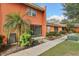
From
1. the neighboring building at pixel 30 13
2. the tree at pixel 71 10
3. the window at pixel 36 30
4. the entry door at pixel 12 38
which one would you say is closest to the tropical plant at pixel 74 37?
the tree at pixel 71 10

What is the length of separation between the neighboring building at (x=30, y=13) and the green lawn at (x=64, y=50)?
55cm

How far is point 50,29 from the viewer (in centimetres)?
557

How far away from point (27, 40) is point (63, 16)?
118 cm

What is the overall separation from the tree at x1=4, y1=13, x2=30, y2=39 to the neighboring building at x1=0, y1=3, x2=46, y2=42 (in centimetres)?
11

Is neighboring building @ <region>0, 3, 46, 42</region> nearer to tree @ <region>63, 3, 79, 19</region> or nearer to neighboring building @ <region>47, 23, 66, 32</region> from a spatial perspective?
neighboring building @ <region>47, 23, 66, 32</region>

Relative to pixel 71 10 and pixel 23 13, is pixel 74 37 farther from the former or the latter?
pixel 23 13

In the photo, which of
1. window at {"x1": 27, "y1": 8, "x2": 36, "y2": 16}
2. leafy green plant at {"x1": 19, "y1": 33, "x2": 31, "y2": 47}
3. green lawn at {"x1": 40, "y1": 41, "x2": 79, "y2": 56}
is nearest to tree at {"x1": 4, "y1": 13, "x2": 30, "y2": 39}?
leafy green plant at {"x1": 19, "y1": 33, "x2": 31, "y2": 47}

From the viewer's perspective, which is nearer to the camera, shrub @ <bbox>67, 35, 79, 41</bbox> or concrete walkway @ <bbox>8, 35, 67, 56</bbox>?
concrete walkway @ <bbox>8, 35, 67, 56</bbox>

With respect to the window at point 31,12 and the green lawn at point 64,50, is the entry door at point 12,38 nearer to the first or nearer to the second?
the window at point 31,12

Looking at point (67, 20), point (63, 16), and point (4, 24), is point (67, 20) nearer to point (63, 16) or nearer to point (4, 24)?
point (63, 16)

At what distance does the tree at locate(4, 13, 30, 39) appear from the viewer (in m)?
5.37

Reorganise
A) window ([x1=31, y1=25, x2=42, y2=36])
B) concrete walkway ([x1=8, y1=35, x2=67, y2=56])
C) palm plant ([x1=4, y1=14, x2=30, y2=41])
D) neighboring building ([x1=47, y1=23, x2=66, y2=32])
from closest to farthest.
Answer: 1. concrete walkway ([x1=8, y1=35, x2=67, y2=56])
2. palm plant ([x1=4, y1=14, x2=30, y2=41])
3. neighboring building ([x1=47, y1=23, x2=66, y2=32])
4. window ([x1=31, y1=25, x2=42, y2=36])

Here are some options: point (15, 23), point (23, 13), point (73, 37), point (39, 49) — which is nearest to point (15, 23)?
point (15, 23)

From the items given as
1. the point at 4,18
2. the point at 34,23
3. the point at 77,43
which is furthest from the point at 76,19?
the point at 4,18
